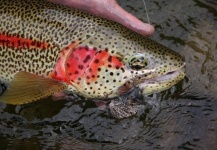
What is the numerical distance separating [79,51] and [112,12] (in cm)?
67

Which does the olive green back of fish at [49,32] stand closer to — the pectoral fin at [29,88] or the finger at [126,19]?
the pectoral fin at [29,88]

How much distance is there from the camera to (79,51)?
3.26 meters

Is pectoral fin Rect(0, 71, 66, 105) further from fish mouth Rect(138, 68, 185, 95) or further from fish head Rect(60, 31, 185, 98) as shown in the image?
fish mouth Rect(138, 68, 185, 95)

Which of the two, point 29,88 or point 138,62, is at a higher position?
point 138,62

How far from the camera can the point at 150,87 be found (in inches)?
128

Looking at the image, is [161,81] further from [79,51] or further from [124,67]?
[79,51]

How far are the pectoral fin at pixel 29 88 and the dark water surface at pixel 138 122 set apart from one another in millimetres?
478

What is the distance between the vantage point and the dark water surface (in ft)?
11.5

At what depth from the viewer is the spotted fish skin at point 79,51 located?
10.6 ft

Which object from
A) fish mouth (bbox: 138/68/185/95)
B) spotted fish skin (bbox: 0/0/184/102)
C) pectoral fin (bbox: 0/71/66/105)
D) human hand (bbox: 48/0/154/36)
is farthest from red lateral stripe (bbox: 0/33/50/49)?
fish mouth (bbox: 138/68/185/95)

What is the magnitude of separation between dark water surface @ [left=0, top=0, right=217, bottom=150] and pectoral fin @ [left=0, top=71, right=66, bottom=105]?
48 centimetres

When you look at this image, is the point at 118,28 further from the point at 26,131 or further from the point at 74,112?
the point at 26,131

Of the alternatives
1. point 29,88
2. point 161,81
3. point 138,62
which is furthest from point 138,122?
point 29,88

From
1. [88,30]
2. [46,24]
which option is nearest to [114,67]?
[88,30]
